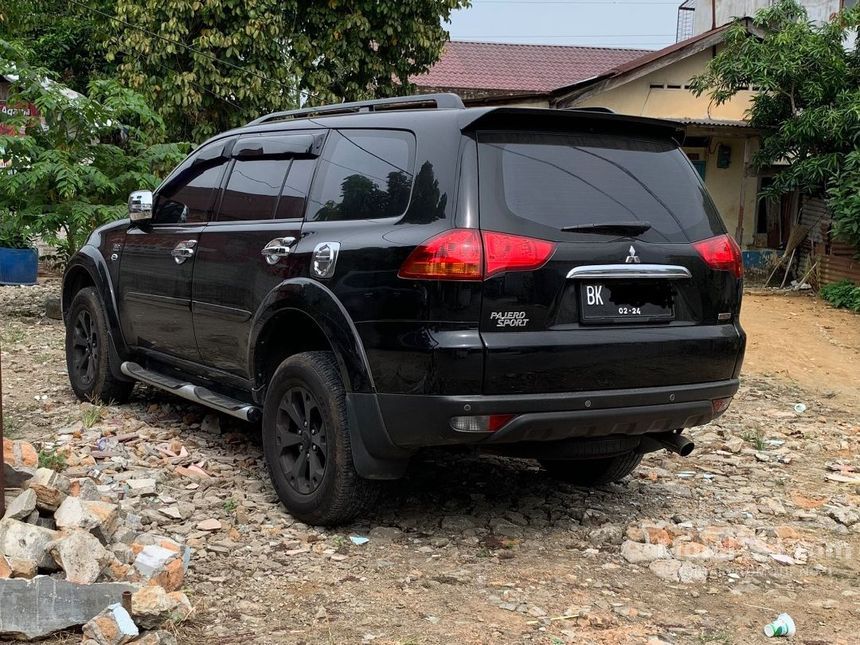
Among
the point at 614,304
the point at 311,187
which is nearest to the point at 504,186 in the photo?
the point at 614,304

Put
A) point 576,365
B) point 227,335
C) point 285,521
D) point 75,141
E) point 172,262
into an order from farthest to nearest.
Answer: point 75,141 < point 172,262 < point 227,335 < point 285,521 < point 576,365

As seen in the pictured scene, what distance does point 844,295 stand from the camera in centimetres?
1381

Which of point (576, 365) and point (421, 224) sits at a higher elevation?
point (421, 224)

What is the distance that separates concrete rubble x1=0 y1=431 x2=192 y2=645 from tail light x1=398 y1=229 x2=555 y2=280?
1.41m

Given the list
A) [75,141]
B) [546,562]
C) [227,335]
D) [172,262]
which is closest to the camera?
[546,562]

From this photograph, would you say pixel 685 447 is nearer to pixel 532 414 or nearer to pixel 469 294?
pixel 532 414

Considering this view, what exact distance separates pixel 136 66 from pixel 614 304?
521 inches

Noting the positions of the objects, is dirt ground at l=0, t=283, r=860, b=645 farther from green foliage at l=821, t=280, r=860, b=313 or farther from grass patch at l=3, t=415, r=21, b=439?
green foliage at l=821, t=280, r=860, b=313

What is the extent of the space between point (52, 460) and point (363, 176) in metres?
2.08

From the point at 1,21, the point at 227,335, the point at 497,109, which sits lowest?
the point at 227,335

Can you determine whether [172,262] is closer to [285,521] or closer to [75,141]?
[285,521]

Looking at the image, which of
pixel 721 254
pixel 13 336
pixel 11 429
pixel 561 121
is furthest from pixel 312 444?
pixel 13 336

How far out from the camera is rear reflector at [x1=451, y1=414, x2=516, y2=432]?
12.3 feet

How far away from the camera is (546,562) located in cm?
409
